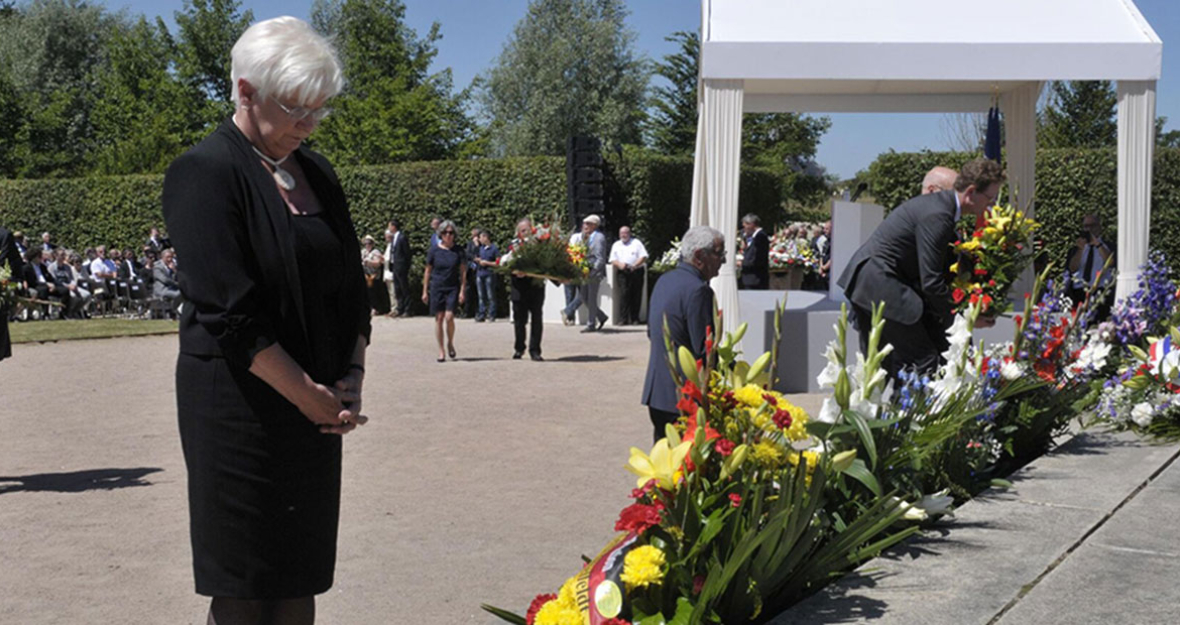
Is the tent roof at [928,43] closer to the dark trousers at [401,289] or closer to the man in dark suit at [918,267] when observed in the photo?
the man in dark suit at [918,267]

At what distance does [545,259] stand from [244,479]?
12.5 m

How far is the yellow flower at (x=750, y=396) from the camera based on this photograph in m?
3.22

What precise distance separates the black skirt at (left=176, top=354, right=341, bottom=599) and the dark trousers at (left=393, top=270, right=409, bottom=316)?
20366mm

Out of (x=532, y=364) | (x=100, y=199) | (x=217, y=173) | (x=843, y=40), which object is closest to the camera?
(x=217, y=173)

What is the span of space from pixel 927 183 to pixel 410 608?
3.91m

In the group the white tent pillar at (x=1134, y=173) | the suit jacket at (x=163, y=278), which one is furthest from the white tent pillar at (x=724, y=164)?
the suit jacket at (x=163, y=278)

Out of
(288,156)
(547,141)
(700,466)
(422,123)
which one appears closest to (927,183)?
(700,466)

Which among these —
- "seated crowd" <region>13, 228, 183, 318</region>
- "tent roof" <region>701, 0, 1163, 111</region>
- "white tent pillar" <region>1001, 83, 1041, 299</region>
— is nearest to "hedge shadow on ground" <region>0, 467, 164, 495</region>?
"tent roof" <region>701, 0, 1163, 111</region>

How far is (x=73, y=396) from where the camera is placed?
479 inches

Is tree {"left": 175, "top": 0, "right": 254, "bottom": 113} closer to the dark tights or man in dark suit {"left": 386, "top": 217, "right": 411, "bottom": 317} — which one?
man in dark suit {"left": 386, "top": 217, "right": 411, "bottom": 317}

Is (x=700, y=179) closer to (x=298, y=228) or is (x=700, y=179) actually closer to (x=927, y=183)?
(x=927, y=183)

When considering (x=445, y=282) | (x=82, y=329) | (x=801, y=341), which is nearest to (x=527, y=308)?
(x=445, y=282)

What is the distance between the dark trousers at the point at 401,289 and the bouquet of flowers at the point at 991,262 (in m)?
17.0

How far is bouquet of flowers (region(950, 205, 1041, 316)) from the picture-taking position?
21.4 feet
